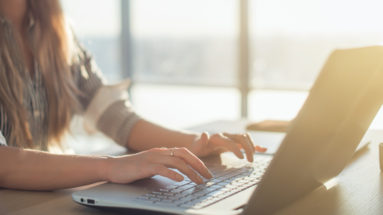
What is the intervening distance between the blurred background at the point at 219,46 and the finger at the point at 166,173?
3.24m

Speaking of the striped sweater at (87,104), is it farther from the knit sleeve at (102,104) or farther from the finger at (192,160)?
the finger at (192,160)

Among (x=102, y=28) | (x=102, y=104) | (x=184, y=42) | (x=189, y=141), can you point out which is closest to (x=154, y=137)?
(x=189, y=141)

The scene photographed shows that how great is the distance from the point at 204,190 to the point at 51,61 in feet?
3.08

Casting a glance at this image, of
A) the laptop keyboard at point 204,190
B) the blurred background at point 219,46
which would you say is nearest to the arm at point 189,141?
the laptop keyboard at point 204,190

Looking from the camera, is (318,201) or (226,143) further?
(226,143)

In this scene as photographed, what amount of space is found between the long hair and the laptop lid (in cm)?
93

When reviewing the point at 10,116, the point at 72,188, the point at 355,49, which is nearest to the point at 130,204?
the point at 72,188

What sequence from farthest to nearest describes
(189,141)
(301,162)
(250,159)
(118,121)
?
(118,121) → (189,141) → (250,159) → (301,162)

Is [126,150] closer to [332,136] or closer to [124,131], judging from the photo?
[124,131]

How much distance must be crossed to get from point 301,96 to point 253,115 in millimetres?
424

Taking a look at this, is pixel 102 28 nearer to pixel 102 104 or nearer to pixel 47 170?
pixel 102 104

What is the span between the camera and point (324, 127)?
2.80ft

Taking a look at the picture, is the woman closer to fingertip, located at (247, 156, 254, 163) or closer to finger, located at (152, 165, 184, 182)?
fingertip, located at (247, 156, 254, 163)

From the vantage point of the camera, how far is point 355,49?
822 millimetres
